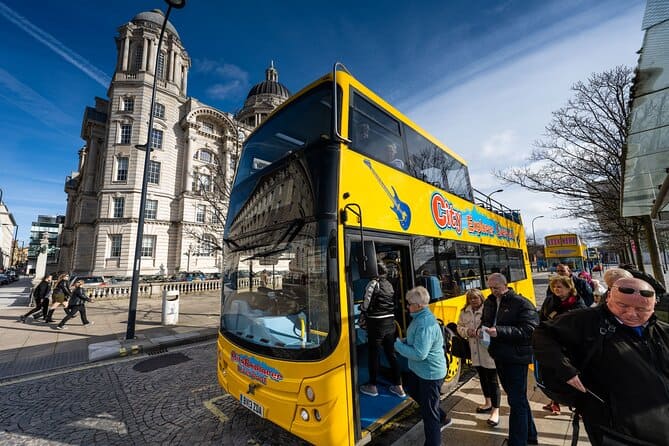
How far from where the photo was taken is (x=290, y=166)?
338 cm

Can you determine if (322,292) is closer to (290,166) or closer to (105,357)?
(290,166)

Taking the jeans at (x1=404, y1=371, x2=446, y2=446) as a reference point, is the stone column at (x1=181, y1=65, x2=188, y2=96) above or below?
above

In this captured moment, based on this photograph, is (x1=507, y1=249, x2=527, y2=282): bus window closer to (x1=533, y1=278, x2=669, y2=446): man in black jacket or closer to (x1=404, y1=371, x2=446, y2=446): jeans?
(x1=404, y1=371, x2=446, y2=446): jeans

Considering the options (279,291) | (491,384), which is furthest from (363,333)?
(279,291)

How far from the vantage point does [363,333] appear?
481cm

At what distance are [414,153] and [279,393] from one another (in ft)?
13.3

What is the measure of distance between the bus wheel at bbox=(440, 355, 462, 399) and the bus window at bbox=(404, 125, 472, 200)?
301 centimetres

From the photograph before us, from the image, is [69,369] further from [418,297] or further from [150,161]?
[150,161]

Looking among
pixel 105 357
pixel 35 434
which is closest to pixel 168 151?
pixel 105 357

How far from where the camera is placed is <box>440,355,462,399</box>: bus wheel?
423 cm

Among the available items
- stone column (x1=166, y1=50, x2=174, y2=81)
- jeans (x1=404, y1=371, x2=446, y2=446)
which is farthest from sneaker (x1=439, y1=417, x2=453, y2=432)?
stone column (x1=166, y1=50, x2=174, y2=81)

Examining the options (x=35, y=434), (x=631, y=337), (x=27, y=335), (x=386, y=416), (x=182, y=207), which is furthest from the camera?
(x=182, y=207)

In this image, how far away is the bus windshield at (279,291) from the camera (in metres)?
2.84

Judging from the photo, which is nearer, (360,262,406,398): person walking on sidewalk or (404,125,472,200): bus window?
(360,262,406,398): person walking on sidewalk
